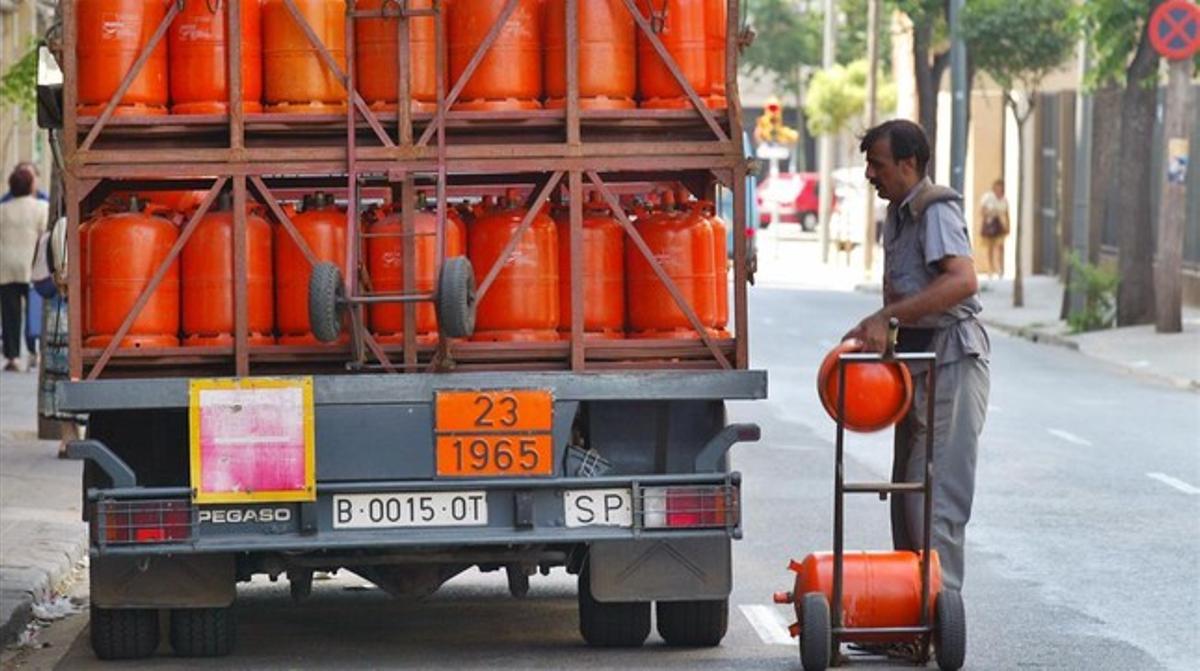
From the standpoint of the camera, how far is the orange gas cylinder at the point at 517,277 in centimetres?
1008

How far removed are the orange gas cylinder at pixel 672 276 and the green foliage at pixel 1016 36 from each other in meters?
35.1

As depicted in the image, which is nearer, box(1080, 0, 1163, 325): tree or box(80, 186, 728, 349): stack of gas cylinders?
box(80, 186, 728, 349): stack of gas cylinders

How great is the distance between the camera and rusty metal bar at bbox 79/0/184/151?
997 cm

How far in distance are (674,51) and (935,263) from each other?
1.12m

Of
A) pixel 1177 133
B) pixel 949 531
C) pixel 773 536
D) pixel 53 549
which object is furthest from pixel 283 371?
pixel 1177 133

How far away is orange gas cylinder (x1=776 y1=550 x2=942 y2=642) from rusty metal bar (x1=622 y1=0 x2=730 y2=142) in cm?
149

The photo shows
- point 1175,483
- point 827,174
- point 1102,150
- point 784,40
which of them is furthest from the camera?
point 784,40

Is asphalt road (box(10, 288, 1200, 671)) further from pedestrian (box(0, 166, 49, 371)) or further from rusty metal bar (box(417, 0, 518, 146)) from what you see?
pedestrian (box(0, 166, 49, 371))

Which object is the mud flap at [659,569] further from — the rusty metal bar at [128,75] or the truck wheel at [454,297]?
the rusty metal bar at [128,75]

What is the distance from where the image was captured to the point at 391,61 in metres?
10.1

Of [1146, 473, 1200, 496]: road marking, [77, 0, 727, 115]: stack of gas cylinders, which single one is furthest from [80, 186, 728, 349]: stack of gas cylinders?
[1146, 473, 1200, 496]: road marking

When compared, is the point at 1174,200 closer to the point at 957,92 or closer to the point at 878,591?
the point at 957,92

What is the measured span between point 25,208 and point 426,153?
58.1 feet

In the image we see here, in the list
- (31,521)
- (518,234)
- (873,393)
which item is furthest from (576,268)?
(31,521)
